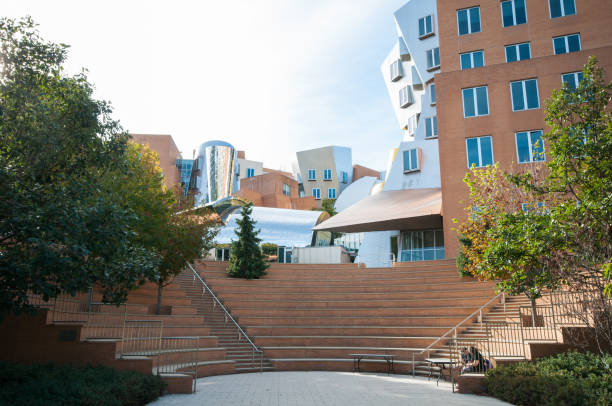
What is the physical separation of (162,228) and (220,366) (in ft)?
18.4

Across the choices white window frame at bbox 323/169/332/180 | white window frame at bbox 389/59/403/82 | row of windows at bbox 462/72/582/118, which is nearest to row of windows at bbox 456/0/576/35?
row of windows at bbox 462/72/582/118

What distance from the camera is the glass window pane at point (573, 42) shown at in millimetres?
25391

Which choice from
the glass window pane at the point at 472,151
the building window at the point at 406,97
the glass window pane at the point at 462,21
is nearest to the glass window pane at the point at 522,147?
the glass window pane at the point at 472,151

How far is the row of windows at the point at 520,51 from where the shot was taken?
25547 millimetres

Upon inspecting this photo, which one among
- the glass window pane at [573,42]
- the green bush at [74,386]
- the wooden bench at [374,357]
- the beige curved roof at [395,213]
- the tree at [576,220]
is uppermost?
the glass window pane at [573,42]

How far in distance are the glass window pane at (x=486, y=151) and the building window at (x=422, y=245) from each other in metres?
6.20

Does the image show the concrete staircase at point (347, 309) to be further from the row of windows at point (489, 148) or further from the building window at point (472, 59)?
the building window at point (472, 59)

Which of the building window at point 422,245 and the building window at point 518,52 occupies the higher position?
the building window at point 518,52

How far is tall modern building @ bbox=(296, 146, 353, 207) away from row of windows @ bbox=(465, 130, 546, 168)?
2070 inches

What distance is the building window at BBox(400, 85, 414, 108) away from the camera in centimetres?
4203

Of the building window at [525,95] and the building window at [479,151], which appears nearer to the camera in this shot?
the building window at [525,95]

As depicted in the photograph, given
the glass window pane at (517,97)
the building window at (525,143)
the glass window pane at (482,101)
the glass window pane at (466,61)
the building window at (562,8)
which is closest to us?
the building window at (525,143)

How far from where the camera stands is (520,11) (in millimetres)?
26828

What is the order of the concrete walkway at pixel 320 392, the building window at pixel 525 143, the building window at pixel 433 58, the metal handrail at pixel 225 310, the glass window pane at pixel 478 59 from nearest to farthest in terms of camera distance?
the concrete walkway at pixel 320 392, the metal handrail at pixel 225 310, the building window at pixel 525 143, the glass window pane at pixel 478 59, the building window at pixel 433 58
